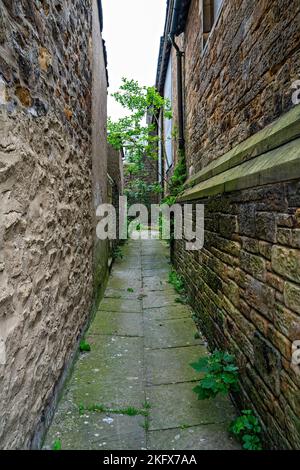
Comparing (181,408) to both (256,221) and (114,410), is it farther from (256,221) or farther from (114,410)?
(256,221)

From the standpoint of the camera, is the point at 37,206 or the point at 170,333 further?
the point at 170,333

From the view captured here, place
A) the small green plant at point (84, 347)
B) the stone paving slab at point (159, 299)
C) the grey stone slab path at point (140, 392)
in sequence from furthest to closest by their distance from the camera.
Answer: the stone paving slab at point (159, 299)
the small green plant at point (84, 347)
the grey stone slab path at point (140, 392)

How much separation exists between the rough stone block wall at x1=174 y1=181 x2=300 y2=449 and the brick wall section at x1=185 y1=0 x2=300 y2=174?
64 centimetres

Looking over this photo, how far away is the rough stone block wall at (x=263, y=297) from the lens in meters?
1.46

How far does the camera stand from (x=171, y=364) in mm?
2758

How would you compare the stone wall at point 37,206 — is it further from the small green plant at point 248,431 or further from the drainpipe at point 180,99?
the drainpipe at point 180,99

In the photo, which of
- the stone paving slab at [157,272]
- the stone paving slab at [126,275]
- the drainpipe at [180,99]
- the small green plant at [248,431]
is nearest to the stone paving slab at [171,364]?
the small green plant at [248,431]

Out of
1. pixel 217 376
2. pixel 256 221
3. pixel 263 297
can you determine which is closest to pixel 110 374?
Answer: pixel 217 376

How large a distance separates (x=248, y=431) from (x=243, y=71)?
2616 millimetres

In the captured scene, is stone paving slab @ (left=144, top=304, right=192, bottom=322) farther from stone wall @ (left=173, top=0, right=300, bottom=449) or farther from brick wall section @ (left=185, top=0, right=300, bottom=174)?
brick wall section @ (left=185, top=0, right=300, bottom=174)

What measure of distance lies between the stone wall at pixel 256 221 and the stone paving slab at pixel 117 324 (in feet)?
2.59

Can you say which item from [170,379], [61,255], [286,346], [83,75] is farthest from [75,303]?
[83,75]

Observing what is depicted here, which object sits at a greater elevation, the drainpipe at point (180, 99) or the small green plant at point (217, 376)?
the drainpipe at point (180, 99)

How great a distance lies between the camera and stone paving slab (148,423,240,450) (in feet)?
5.87
